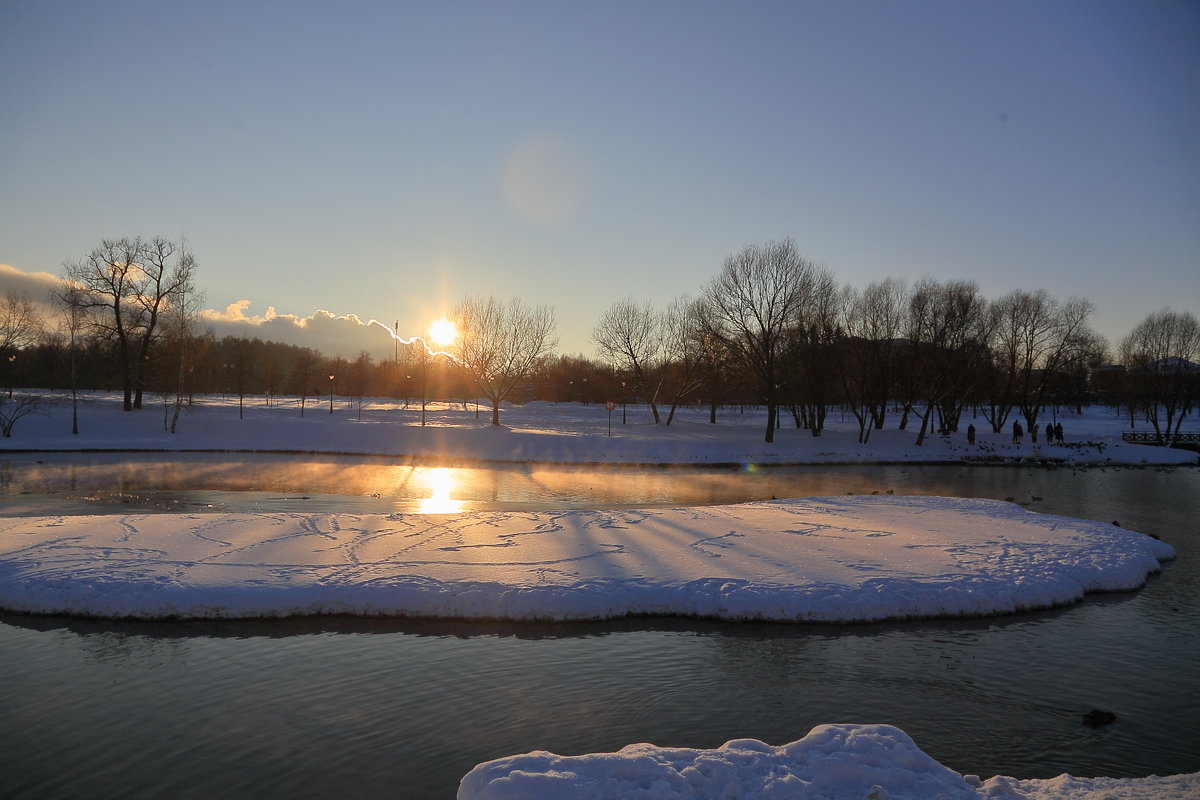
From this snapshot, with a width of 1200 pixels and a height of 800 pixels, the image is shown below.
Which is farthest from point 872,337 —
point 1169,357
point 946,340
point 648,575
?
point 648,575

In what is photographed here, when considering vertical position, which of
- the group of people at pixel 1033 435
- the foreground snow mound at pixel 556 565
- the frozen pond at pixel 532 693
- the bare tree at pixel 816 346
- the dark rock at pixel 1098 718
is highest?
the bare tree at pixel 816 346

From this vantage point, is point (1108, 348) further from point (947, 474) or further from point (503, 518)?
point (503, 518)

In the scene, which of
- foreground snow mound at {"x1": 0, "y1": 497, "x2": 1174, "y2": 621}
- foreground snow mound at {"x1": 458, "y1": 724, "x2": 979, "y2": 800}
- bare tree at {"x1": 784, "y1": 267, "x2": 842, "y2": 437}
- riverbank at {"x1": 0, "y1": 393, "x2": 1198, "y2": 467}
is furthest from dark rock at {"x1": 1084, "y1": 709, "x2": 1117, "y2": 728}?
bare tree at {"x1": 784, "y1": 267, "x2": 842, "y2": 437}

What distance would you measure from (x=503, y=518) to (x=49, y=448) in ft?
128

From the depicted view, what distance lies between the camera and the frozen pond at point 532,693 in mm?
7801

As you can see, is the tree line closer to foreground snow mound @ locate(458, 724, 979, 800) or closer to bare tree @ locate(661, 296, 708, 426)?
bare tree @ locate(661, 296, 708, 426)

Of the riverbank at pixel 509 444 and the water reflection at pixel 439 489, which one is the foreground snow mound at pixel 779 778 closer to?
the water reflection at pixel 439 489

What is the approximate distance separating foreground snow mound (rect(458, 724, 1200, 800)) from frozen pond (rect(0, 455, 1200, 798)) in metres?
0.94

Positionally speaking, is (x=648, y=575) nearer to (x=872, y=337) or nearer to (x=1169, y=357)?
(x=872, y=337)

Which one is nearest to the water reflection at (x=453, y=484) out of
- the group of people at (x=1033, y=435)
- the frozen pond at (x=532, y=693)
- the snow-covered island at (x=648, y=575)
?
the snow-covered island at (x=648, y=575)

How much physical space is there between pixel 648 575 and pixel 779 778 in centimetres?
782

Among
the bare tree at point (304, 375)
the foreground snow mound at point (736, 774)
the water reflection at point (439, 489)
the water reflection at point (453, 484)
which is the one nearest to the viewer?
the foreground snow mound at point (736, 774)

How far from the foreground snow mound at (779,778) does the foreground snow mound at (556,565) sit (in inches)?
231

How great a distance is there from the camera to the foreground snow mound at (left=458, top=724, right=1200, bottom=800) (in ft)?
20.6
